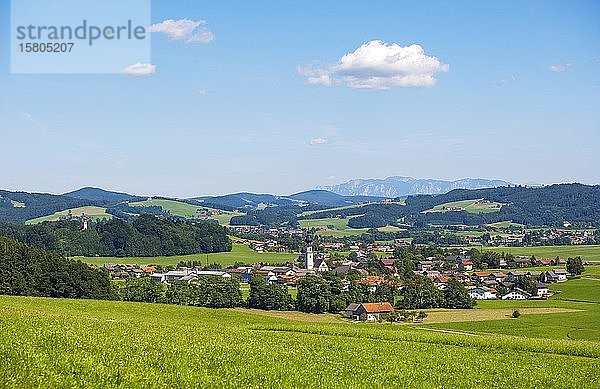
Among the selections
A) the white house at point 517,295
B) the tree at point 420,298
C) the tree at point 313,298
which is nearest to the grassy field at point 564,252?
the white house at point 517,295

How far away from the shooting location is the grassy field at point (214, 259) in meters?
160

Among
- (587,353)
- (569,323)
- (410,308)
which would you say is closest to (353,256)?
(410,308)

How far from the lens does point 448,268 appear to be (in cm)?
14788

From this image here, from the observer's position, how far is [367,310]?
8175cm

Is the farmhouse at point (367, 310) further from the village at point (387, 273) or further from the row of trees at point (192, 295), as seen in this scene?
the row of trees at point (192, 295)

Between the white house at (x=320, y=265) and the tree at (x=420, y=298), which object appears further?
the white house at (x=320, y=265)

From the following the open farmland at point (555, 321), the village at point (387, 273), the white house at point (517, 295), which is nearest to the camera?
the open farmland at point (555, 321)

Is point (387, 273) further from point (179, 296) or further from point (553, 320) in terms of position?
point (553, 320)

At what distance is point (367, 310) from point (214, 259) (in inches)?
3623

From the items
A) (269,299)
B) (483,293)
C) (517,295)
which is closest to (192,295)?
(269,299)

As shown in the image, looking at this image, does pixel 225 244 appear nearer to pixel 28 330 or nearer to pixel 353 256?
pixel 353 256

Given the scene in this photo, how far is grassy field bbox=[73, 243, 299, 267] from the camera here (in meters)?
160

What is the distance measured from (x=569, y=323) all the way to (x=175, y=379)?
61.7m

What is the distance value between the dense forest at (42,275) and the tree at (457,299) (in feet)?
153
